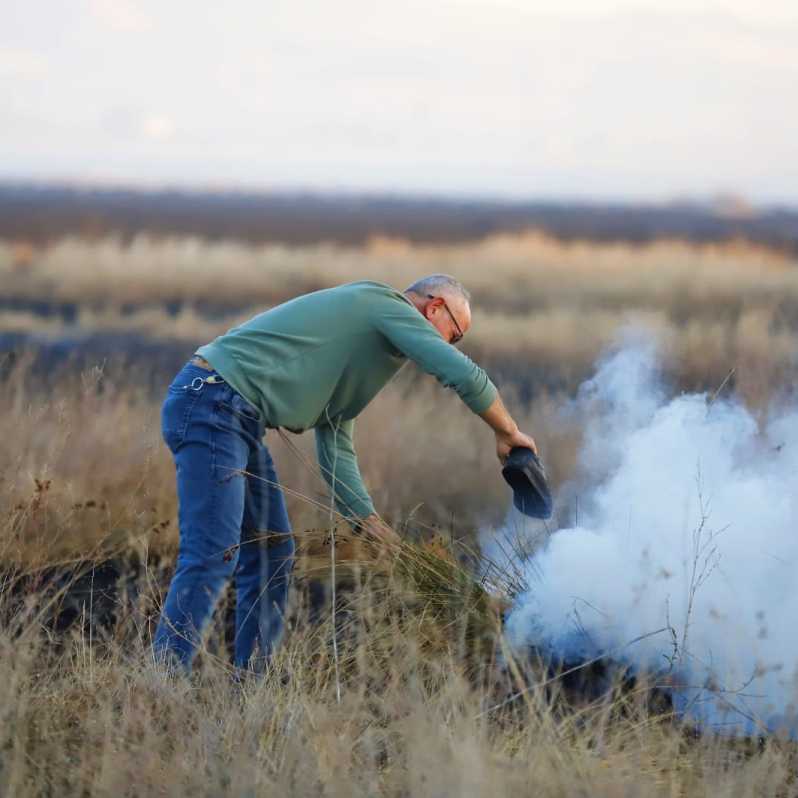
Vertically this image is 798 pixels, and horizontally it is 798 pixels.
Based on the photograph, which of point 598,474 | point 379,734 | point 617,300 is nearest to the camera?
point 379,734

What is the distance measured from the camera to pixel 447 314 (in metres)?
4.48

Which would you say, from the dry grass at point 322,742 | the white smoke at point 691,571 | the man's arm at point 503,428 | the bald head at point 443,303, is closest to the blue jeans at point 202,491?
the dry grass at point 322,742

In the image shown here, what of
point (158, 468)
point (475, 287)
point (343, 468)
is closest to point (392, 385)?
point (158, 468)

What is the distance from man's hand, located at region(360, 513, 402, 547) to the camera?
4684 millimetres

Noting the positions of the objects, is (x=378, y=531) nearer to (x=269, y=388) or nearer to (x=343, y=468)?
(x=343, y=468)

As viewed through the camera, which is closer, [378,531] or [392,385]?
[378,531]

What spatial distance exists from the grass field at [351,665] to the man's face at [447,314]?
0.75 meters

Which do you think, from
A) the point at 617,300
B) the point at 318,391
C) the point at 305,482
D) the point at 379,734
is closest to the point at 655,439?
the point at 318,391

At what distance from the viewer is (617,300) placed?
73.7 ft

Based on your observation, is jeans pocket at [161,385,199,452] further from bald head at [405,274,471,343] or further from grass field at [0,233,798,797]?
bald head at [405,274,471,343]

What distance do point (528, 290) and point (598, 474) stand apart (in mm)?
17702

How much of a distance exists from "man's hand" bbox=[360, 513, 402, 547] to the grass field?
0.19m

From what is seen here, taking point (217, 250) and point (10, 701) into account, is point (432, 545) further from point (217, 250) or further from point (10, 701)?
point (217, 250)

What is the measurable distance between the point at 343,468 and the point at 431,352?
848 mm
